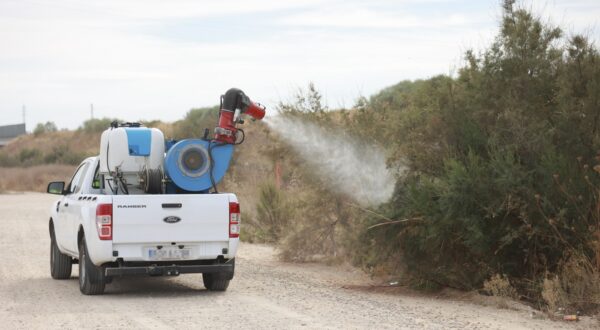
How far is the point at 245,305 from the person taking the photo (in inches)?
511

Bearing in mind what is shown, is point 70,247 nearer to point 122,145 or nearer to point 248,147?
point 122,145

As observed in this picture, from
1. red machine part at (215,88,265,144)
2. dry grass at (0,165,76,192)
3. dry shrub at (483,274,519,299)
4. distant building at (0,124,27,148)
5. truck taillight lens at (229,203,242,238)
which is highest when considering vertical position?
distant building at (0,124,27,148)

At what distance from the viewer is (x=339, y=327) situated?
10992mm

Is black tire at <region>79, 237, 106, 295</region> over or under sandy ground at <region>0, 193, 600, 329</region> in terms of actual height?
over

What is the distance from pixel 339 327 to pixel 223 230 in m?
3.32

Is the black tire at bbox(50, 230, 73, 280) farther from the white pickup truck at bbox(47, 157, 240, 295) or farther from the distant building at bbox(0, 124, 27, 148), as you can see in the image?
the distant building at bbox(0, 124, 27, 148)

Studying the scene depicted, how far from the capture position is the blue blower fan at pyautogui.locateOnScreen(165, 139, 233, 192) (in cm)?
1402

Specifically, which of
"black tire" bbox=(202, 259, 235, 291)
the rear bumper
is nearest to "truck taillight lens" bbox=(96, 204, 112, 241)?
the rear bumper

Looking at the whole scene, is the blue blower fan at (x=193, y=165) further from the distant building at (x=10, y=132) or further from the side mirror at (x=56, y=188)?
the distant building at (x=10, y=132)

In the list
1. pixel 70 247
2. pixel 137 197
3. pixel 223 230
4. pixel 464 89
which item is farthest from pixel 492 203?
pixel 70 247

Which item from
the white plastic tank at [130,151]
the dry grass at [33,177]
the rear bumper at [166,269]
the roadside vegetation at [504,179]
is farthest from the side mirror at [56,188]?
the dry grass at [33,177]

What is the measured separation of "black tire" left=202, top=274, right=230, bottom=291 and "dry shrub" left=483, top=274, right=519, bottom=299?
12.5ft

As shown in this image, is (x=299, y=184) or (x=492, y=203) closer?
(x=492, y=203)

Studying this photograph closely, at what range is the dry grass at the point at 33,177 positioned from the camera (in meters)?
67.4
